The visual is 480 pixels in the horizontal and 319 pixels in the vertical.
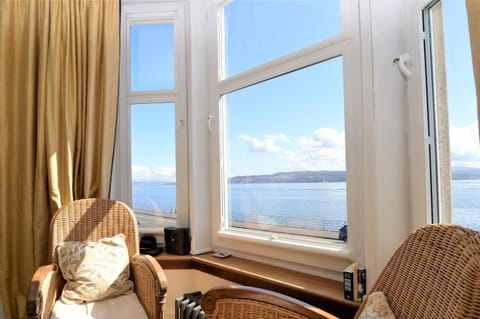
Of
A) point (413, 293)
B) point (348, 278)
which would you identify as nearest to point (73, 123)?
point (348, 278)

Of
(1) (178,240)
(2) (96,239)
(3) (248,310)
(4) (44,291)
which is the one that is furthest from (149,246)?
(3) (248,310)

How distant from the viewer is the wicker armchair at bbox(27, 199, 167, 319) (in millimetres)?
1682

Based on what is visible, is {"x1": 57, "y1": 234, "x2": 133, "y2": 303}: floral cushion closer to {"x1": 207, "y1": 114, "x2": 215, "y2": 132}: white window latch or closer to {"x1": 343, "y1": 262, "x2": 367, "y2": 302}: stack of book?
{"x1": 207, "y1": 114, "x2": 215, "y2": 132}: white window latch

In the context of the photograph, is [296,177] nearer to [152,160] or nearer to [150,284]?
[150,284]

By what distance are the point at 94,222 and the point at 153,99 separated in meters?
1.02

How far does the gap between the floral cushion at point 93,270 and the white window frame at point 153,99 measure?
0.59 m

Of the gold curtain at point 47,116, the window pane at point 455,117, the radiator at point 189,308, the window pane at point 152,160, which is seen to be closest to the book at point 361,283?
the window pane at point 455,117

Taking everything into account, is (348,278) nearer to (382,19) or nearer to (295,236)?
(295,236)

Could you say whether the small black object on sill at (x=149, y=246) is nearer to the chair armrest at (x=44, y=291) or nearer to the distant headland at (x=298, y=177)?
the chair armrest at (x=44, y=291)

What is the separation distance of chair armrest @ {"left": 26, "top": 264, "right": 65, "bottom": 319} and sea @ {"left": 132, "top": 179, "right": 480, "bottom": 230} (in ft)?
2.75

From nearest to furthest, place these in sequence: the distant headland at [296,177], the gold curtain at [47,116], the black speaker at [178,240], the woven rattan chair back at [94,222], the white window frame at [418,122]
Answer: the white window frame at [418,122] → the distant headland at [296,177] → the woven rattan chair back at [94,222] → the gold curtain at [47,116] → the black speaker at [178,240]

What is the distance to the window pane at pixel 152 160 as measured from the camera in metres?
2.60

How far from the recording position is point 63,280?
6.43 feet

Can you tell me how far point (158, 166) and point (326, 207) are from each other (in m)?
1.38
